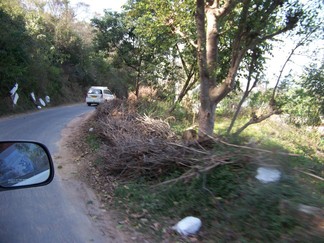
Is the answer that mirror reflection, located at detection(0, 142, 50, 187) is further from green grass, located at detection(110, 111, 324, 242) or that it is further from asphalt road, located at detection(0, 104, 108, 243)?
green grass, located at detection(110, 111, 324, 242)

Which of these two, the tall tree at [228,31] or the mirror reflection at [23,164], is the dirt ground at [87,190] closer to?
the mirror reflection at [23,164]

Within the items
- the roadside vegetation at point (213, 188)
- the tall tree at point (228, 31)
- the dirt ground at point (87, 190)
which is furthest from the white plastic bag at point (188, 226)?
the tall tree at point (228, 31)

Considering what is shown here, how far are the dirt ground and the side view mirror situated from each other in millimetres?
1749

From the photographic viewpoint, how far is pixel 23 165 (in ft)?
10.9

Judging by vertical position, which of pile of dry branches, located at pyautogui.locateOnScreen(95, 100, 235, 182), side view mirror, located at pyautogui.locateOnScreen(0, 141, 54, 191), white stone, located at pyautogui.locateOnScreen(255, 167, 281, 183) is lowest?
pile of dry branches, located at pyautogui.locateOnScreen(95, 100, 235, 182)

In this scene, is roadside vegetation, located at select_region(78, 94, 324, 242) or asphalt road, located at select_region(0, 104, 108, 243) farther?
asphalt road, located at select_region(0, 104, 108, 243)

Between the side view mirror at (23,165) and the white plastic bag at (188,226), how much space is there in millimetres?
2273

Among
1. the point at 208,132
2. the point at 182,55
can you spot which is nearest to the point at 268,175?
the point at 208,132

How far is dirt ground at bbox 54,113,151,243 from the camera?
5.07 metres

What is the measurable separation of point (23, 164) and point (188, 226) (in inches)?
101

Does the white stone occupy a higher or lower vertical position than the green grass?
higher

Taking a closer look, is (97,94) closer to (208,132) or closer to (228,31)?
(228,31)

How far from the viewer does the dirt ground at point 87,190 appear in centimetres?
507

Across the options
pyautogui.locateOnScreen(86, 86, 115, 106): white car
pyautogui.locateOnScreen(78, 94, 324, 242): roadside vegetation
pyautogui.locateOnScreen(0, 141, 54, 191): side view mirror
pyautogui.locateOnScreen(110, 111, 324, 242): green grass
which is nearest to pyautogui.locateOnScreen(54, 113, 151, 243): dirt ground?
pyautogui.locateOnScreen(78, 94, 324, 242): roadside vegetation
